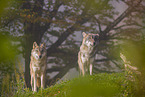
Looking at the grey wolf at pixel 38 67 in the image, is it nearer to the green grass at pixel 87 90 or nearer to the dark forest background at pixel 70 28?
the green grass at pixel 87 90

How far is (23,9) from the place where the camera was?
616 centimetres

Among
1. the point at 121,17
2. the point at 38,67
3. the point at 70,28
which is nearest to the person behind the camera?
the point at 38,67

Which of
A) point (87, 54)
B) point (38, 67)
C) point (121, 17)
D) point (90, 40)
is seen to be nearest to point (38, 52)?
point (38, 67)

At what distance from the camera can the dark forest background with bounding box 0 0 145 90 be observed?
20.4 feet

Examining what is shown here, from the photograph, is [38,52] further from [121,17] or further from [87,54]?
[121,17]

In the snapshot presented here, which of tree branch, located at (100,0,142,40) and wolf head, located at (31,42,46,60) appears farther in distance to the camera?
tree branch, located at (100,0,142,40)

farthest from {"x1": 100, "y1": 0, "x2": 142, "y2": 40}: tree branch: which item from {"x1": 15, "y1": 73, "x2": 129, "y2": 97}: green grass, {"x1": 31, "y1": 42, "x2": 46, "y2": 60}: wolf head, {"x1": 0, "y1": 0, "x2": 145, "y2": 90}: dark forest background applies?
{"x1": 15, "y1": 73, "x2": 129, "y2": 97}: green grass

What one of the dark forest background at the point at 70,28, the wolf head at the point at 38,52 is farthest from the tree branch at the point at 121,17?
the wolf head at the point at 38,52

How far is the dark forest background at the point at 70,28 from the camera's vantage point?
6.21m

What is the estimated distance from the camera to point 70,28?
21.2 ft

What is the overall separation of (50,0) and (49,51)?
6.43 ft

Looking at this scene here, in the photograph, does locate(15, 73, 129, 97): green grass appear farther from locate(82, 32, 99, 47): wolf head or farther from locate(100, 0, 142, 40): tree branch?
locate(100, 0, 142, 40): tree branch

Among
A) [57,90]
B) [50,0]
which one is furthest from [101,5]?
[57,90]

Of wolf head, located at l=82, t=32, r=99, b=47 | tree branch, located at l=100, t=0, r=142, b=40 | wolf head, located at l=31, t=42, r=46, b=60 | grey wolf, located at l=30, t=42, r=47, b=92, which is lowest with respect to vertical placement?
grey wolf, located at l=30, t=42, r=47, b=92
